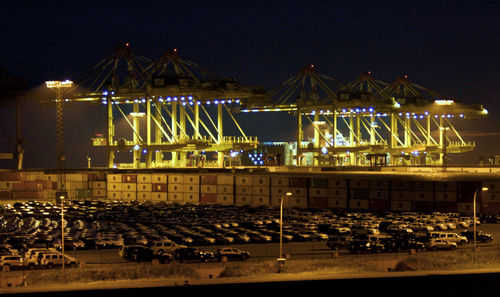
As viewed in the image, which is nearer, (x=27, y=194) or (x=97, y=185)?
(x=27, y=194)

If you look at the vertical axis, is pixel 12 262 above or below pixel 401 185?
below

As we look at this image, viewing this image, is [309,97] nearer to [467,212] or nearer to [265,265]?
[467,212]

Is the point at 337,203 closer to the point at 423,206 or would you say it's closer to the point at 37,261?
the point at 423,206

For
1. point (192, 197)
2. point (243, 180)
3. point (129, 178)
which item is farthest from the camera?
point (129, 178)

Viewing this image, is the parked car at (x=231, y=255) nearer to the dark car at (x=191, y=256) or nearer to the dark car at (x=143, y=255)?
the dark car at (x=191, y=256)

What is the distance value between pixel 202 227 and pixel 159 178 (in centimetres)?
1920

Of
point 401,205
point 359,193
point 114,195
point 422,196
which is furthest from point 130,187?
point 422,196

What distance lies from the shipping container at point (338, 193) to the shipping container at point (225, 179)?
827 centimetres

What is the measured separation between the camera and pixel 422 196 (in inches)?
1554

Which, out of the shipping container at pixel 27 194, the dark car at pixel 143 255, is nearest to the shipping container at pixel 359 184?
the dark car at pixel 143 255

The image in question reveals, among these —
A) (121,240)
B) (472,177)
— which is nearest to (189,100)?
(472,177)

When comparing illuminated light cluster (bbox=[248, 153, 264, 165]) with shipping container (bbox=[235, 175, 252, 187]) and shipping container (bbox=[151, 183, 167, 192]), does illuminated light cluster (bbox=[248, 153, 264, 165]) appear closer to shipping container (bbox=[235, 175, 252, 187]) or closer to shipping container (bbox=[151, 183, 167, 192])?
shipping container (bbox=[151, 183, 167, 192])

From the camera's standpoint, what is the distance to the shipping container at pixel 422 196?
128 feet

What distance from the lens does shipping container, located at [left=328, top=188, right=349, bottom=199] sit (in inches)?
1670
